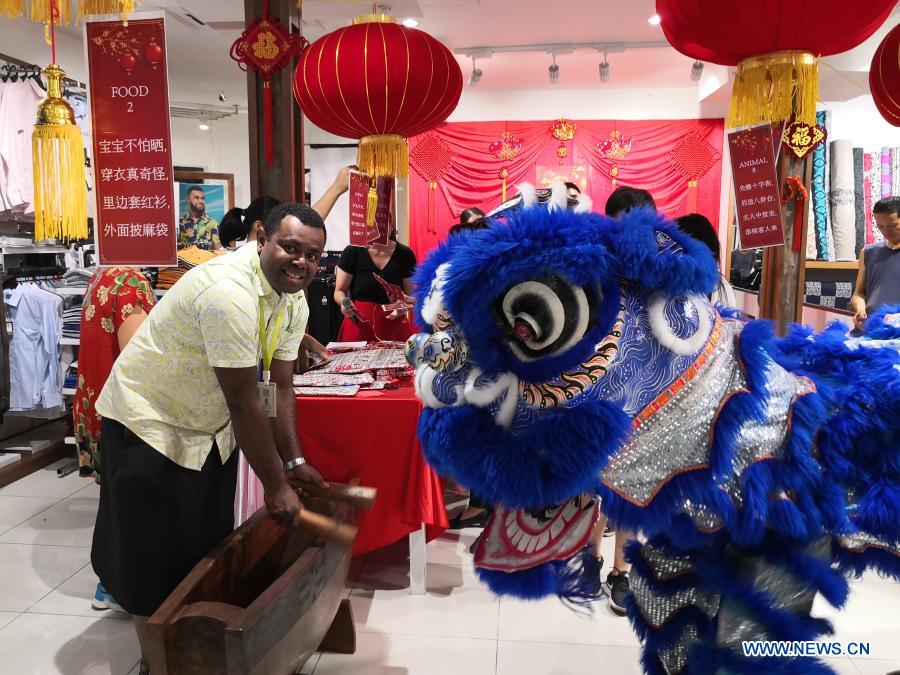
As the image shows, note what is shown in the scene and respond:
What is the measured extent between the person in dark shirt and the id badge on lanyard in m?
1.73

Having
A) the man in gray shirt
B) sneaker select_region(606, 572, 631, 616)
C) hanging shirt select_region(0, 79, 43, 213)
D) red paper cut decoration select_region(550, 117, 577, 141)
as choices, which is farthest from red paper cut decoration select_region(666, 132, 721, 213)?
hanging shirt select_region(0, 79, 43, 213)

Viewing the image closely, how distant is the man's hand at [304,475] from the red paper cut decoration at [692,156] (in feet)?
18.8

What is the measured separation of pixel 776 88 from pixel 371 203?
1.75 metres

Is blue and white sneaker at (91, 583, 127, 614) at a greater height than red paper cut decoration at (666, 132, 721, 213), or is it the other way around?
red paper cut decoration at (666, 132, 721, 213)

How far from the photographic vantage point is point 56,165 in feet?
6.29

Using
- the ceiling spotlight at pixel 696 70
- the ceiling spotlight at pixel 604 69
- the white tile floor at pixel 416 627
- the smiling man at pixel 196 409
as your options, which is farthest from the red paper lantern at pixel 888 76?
the ceiling spotlight at pixel 604 69

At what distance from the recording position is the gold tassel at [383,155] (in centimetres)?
295

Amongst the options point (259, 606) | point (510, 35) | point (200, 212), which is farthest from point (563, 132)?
point (259, 606)

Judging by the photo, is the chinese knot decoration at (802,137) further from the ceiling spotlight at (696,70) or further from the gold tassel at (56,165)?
the ceiling spotlight at (696,70)

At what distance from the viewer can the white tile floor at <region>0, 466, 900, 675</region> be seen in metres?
2.03

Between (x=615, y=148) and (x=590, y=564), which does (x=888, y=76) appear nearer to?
(x=590, y=564)

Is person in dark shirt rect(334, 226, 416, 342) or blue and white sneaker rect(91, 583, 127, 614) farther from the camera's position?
person in dark shirt rect(334, 226, 416, 342)

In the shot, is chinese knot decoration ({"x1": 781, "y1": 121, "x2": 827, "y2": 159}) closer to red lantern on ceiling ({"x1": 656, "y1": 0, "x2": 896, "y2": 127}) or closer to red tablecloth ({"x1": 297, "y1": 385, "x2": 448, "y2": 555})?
red lantern on ceiling ({"x1": 656, "y1": 0, "x2": 896, "y2": 127})

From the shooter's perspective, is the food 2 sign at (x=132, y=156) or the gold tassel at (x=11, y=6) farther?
the food 2 sign at (x=132, y=156)
